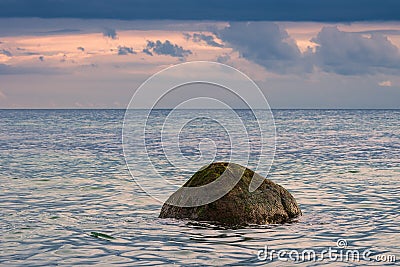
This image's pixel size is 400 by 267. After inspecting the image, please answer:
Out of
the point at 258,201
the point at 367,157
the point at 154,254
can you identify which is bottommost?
the point at 154,254

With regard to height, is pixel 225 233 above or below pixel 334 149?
below

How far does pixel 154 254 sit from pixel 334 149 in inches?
1229

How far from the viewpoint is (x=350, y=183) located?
2352 cm

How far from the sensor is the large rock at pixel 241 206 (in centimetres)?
1486

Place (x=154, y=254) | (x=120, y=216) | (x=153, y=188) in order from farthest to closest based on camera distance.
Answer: (x=153, y=188), (x=120, y=216), (x=154, y=254)

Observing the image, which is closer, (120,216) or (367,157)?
(120,216)

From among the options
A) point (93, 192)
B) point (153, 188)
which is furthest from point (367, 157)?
point (93, 192)

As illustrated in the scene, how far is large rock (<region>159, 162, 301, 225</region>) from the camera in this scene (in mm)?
14859

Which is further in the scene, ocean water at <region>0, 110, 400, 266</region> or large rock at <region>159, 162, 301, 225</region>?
large rock at <region>159, 162, 301, 225</region>

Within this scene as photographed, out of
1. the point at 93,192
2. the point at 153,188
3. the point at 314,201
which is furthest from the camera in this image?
the point at 153,188

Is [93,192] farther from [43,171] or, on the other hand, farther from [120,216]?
[43,171]

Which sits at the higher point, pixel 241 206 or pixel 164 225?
pixel 241 206

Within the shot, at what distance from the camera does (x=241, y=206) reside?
15.0m

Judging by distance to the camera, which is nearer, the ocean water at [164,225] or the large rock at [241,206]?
the ocean water at [164,225]
